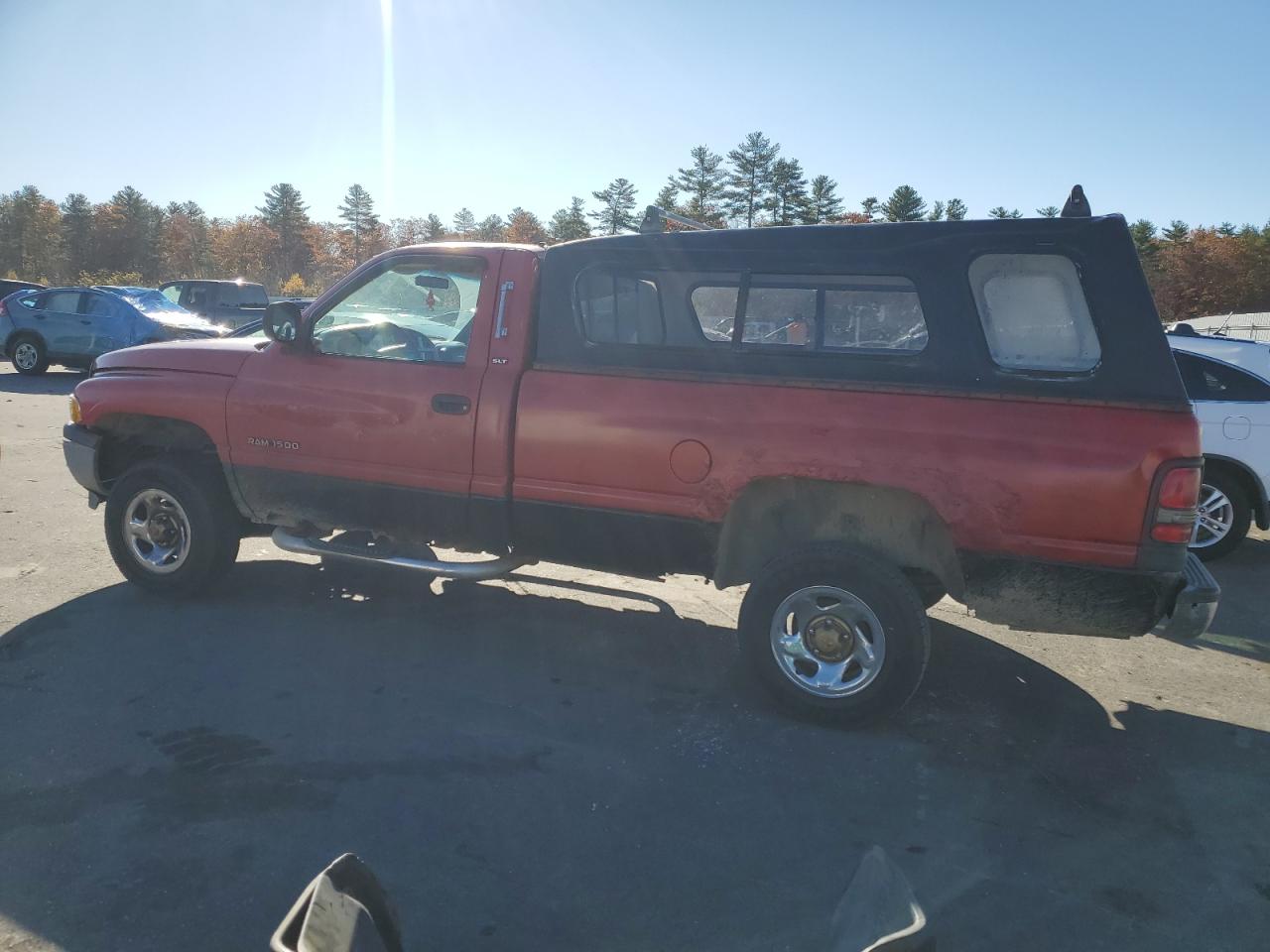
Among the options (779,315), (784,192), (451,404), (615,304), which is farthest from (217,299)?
(784,192)

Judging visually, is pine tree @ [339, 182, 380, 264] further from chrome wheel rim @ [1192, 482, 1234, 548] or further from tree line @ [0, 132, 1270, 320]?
chrome wheel rim @ [1192, 482, 1234, 548]

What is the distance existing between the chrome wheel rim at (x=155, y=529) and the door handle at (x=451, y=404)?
181cm

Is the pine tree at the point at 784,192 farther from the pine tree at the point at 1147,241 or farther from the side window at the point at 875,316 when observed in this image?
the side window at the point at 875,316

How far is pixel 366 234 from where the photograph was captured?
86375mm

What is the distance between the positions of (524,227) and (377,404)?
73.2m

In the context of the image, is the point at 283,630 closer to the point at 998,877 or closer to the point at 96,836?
the point at 96,836

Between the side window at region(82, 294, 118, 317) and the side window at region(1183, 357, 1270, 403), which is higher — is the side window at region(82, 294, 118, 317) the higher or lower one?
the lower one

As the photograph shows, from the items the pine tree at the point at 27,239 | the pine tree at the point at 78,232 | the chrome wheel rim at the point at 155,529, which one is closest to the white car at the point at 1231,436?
the chrome wheel rim at the point at 155,529

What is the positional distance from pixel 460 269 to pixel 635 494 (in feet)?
5.40

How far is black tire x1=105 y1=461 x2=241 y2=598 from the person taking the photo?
533 centimetres

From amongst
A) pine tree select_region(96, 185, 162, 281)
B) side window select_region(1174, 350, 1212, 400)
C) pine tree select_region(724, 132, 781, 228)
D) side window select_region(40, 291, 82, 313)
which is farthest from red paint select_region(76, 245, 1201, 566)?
pine tree select_region(96, 185, 162, 281)

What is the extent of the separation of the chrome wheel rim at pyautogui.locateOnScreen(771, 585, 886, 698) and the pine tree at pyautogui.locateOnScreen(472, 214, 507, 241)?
227 feet

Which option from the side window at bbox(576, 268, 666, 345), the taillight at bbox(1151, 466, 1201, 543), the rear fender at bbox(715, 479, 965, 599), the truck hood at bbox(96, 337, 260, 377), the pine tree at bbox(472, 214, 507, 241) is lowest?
the rear fender at bbox(715, 479, 965, 599)

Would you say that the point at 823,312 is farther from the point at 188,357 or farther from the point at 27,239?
the point at 27,239
